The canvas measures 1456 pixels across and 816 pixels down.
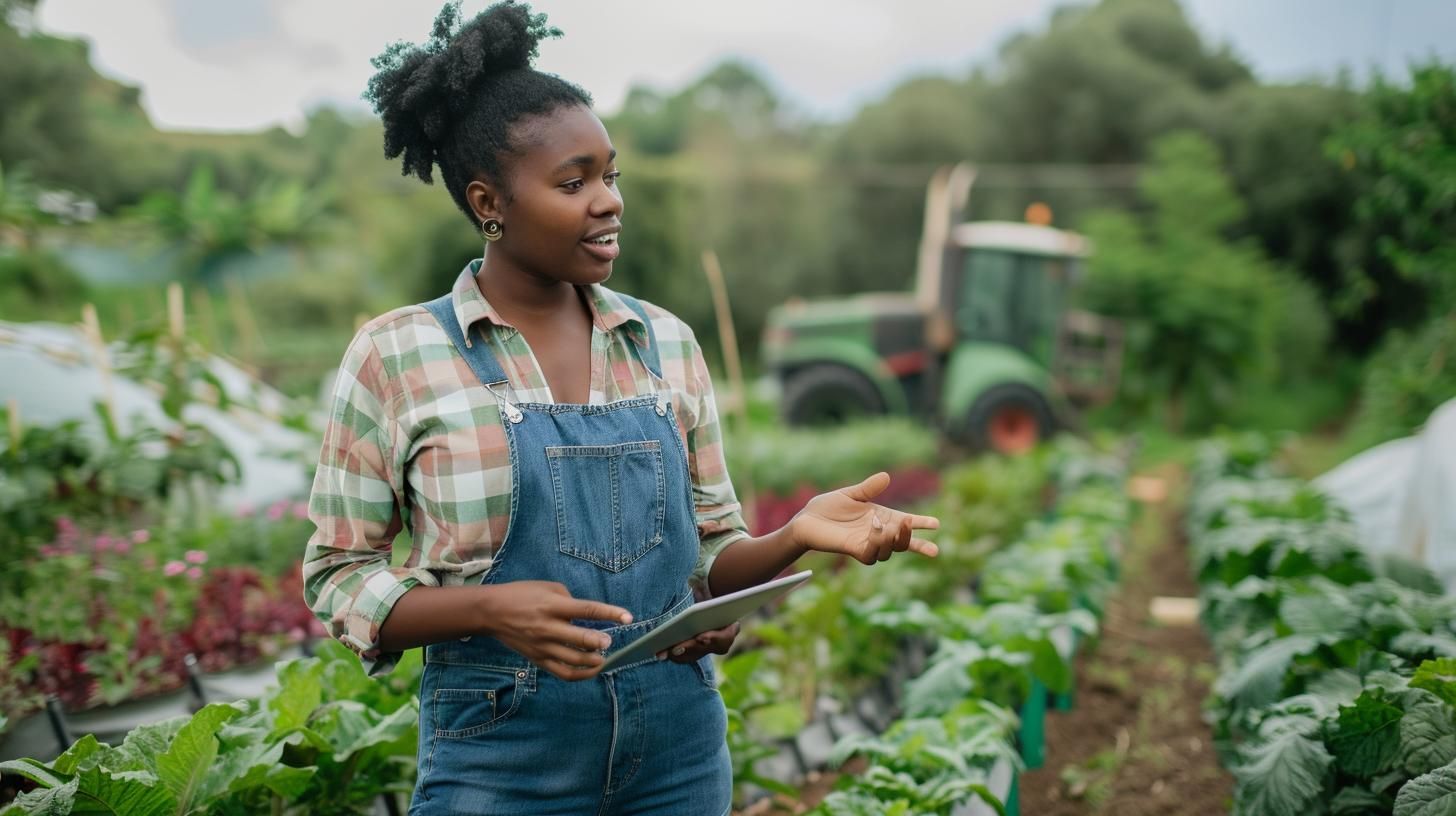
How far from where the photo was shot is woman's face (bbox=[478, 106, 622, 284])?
5.31 feet

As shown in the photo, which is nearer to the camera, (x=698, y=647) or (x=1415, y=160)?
(x=698, y=647)

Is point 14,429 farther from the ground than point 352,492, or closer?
closer

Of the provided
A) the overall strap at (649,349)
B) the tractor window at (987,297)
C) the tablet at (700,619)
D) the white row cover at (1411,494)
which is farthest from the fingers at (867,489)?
the tractor window at (987,297)

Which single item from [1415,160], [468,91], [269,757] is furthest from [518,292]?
[1415,160]

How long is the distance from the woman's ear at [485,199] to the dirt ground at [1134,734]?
8.89ft

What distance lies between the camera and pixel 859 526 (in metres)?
1.61

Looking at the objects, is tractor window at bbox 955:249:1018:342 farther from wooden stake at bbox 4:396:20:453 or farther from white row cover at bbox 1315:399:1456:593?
wooden stake at bbox 4:396:20:453

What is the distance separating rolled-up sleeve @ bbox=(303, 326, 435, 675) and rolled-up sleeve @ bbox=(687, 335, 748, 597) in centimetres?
47

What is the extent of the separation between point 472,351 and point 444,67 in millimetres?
437

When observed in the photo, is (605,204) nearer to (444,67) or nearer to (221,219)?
(444,67)

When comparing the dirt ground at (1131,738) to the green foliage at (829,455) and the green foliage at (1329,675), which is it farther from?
the green foliage at (829,455)

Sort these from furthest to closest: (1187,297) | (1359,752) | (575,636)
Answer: (1187,297)
(1359,752)
(575,636)

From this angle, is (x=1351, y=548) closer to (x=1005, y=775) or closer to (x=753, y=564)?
(x=1005, y=775)

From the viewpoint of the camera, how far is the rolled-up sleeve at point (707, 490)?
1.83 metres
